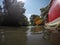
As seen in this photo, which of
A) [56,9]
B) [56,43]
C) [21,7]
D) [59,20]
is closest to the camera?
[59,20]

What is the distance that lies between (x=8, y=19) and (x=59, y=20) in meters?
32.3

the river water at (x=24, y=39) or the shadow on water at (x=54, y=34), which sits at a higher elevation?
the shadow on water at (x=54, y=34)

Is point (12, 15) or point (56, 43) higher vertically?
point (12, 15)

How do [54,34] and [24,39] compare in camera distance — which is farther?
[24,39]

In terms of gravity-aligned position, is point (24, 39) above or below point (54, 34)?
below

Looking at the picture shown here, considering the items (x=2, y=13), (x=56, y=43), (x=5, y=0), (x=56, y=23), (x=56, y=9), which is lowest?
(x=56, y=43)

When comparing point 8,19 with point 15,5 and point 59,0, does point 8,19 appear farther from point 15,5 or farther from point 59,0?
point 59,0

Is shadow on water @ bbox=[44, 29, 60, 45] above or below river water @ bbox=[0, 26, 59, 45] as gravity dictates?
above

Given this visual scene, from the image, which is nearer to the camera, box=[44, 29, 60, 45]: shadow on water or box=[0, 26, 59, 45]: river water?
box=[44, 29, 60, 45]: shadow on water

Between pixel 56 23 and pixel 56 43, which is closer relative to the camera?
pixel 56 23

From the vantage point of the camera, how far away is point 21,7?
3653cm

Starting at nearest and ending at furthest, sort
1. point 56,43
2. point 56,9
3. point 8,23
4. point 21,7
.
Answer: point 56,9, point 56,43, point 8,23, point 21,7

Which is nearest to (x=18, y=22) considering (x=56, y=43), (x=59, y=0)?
(x=56, y=43)

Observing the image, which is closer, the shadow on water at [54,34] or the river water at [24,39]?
the shadow on water at [54,34]
